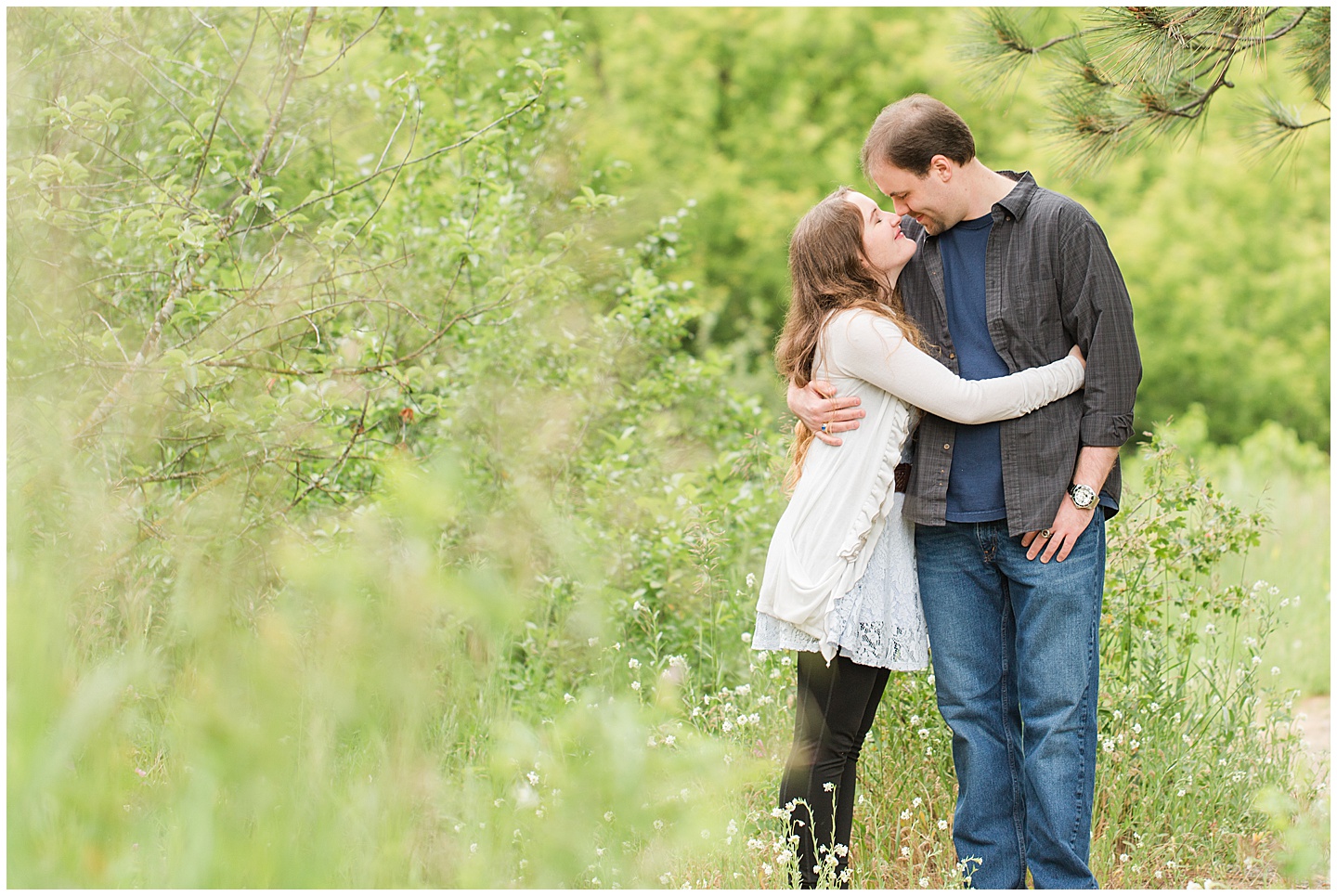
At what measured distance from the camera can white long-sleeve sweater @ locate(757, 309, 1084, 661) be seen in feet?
7.82

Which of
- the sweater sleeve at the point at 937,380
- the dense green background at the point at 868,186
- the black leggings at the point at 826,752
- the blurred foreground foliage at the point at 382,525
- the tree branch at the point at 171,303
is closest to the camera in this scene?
the blurred foreground foliage at the point at 382,525

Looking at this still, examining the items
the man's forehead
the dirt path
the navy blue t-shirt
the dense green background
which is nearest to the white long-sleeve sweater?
the navy blue t-shirt

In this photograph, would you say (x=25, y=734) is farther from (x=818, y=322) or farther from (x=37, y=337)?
(x=37, y=337)

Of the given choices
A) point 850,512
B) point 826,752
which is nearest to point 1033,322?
point 850,512

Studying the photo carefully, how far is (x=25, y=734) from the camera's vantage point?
1.09m

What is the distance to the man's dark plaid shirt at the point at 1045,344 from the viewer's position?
94.1 inches

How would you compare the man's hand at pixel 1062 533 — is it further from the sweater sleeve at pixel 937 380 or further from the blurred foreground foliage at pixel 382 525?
the blurred foreground foliage at pixel 382 525

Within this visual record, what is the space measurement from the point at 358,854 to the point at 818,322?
1.67 metres

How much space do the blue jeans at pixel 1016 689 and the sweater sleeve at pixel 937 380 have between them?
31cm

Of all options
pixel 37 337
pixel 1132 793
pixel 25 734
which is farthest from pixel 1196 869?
pixel 37 337

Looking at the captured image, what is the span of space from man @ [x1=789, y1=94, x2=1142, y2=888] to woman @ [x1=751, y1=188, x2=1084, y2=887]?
72 mm

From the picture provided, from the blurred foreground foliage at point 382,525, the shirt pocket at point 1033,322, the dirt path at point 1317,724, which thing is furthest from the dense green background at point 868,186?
the shirt pocket at point 1033,322

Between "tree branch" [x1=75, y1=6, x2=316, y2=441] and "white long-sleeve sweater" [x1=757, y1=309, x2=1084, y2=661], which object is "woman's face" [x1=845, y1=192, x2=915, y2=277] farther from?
"tree branch" [x1=75, y1=6, x2=316, y2=441]

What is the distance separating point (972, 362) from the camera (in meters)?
2.52
